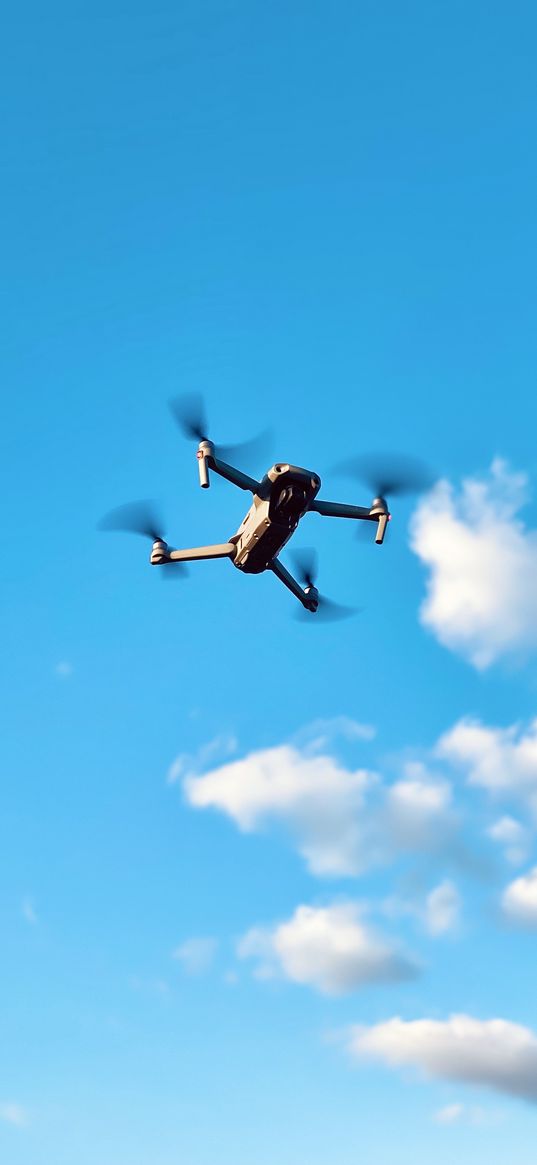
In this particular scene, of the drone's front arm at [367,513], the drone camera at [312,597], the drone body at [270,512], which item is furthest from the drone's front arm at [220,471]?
the drone camera at [312,597]

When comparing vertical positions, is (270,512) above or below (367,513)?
below

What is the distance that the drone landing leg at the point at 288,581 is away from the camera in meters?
56.9

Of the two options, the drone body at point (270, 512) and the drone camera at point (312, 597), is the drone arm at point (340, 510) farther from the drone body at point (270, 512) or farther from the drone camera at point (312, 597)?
the drone camera at point (312, 597)

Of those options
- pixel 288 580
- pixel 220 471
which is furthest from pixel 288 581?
pixel 220 471

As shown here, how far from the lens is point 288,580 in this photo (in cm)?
5975

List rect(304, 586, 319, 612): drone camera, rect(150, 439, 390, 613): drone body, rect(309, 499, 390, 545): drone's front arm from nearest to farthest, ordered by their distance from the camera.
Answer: rect(150, 439, 390, 613): drone body
rect(309, 499, 390, 545): drone's front arm
rect(304, 586, 319, 612): drone camera

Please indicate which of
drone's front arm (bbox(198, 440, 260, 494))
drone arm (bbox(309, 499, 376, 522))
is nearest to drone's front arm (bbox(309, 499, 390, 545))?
drone arm (bbox(309, 499, 376, 522))

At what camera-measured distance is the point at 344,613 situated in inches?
2527

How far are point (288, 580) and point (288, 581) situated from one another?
0.14m

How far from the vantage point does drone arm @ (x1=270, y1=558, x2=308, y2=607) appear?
56.9m

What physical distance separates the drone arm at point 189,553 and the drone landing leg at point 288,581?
2539 millimetres

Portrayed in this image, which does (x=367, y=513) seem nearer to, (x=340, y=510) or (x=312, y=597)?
(x=340, y=510)

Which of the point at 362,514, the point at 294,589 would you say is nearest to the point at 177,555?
the point at 294,589

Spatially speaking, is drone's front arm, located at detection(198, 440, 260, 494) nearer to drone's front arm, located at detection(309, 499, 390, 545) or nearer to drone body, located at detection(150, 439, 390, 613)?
drone body, located at detection(150, 439, 390, 613)
